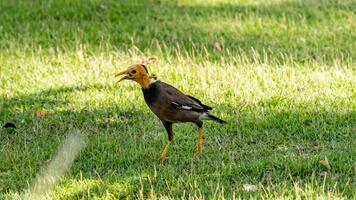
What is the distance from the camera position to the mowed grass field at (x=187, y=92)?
6.89 meters

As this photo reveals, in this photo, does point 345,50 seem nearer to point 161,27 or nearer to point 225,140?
point 161,27

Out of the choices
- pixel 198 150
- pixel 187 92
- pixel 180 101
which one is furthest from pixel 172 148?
pixel 187 92

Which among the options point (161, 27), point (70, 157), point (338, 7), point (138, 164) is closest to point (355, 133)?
point (138, 164)

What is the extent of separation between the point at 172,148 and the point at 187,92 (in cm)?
187

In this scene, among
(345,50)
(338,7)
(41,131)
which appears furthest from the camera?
(338,7)

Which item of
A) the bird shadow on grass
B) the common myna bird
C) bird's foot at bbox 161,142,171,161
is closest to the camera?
the bird shadow on grass

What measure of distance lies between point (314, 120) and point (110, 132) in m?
2.07

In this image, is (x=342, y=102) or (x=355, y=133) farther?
(x=342, y=102)

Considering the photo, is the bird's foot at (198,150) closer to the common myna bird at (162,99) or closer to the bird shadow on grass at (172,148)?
the bird shadow on grass at (172,148)

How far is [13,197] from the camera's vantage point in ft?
21.5

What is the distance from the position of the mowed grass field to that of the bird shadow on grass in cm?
2

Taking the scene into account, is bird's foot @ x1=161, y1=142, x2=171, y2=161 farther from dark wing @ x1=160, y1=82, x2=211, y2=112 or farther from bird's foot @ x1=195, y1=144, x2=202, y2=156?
dark wing @ x1=160, y1=82, x2=211, y2=112

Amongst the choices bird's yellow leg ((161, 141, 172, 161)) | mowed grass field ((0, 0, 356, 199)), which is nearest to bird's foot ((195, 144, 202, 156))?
mowed grass field ((0, 0, 356, 199))

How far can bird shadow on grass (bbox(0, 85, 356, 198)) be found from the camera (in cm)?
684
